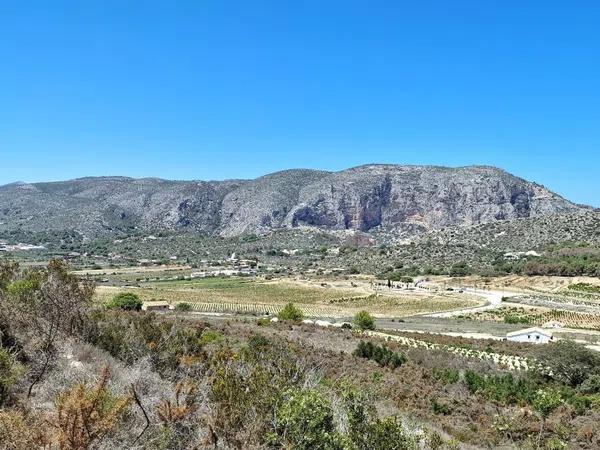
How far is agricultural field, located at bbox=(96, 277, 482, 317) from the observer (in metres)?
73.1

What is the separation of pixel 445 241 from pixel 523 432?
5317 inches

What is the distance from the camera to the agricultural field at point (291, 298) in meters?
73.1

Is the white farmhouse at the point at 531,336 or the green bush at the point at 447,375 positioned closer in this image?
the green bush at the point at 447,375

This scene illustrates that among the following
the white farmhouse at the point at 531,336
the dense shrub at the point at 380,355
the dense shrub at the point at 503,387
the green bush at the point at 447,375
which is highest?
the dense shrub at the point at 380,355

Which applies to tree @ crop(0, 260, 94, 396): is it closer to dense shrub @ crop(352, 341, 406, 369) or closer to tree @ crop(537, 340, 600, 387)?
dense shrub @ crop(352, 341, 406, 369)

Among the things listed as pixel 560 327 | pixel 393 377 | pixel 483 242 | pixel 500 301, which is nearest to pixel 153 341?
pixel 393 377

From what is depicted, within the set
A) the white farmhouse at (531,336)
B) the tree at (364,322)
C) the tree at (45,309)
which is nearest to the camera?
the tree at (45,309)

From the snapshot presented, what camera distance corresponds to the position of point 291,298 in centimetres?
8925

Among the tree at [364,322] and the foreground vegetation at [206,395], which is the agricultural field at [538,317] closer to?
the tree at [364,322]

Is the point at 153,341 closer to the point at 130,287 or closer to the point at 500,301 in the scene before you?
the point at 500,301

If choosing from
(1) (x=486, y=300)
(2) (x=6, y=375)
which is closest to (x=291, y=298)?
(1) (x=486, y=300)

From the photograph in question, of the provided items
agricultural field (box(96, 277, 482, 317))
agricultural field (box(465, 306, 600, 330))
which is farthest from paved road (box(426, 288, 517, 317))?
agricultural field (box(465, 306, 600, 330))

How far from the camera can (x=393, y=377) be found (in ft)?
78.1

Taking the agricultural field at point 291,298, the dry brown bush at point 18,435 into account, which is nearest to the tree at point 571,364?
the dry brown bush at point 18,435
